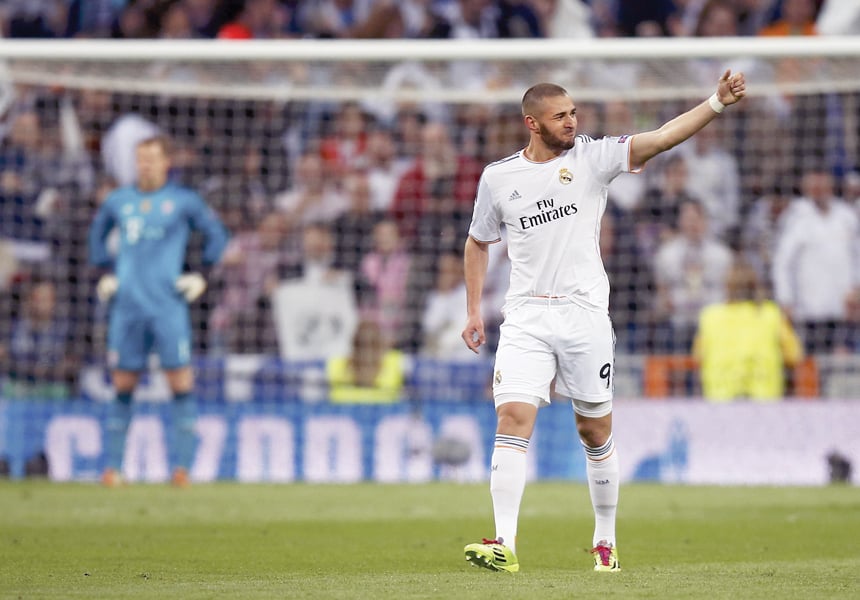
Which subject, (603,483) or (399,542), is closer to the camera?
(603,483)

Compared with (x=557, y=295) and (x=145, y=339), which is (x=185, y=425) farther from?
(x=557, y=295)

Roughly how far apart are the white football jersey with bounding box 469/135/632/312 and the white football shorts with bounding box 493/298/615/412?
0.29ft

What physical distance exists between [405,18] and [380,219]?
161 inches

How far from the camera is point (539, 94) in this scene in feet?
24.7

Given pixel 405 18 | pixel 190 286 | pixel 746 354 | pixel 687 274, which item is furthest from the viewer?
pixel 405 18

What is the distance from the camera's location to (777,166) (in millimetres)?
16375

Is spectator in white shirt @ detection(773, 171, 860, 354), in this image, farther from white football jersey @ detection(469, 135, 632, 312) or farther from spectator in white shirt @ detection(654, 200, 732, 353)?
white football jersey @ detection(469, 135, 632, 312)

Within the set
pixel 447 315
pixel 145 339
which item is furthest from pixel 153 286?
pixel 447 315

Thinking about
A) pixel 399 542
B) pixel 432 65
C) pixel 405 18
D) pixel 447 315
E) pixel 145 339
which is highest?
pixel 405 18

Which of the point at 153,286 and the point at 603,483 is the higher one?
the point at 153,286

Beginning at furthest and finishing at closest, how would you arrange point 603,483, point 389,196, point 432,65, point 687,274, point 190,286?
point 389,196 → point 687,274 → point 432,65 → point 190,286 → point 603,483

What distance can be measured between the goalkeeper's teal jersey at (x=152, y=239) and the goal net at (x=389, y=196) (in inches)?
61.3

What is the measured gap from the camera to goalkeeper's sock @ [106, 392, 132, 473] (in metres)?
13.8

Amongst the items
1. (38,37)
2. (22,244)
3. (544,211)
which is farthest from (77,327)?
(544,211)
